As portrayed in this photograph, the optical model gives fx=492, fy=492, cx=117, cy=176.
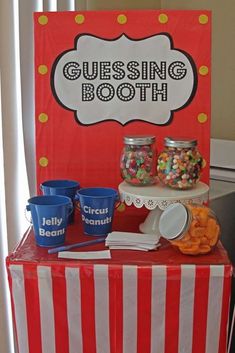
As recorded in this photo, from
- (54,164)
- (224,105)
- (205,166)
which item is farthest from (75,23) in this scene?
(224,105)

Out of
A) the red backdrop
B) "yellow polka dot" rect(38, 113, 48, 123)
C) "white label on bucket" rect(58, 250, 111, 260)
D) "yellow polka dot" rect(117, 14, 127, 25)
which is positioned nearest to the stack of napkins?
"white label on bucket" rect(58, 250, 111, 260)

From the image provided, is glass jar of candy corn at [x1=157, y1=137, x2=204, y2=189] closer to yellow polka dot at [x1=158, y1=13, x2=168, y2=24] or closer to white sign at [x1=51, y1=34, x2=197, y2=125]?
white sign at [x1=51, y1=34, x2=197, y2=125]

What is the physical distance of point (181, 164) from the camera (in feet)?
3.77

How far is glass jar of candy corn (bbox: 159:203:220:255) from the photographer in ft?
3.37

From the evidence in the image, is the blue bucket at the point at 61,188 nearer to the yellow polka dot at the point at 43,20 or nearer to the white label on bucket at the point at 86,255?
the white label on bucket at the point at 86,255

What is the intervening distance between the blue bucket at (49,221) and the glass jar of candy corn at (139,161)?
0.17 m

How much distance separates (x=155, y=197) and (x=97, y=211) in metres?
0.14

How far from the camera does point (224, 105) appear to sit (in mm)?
2051

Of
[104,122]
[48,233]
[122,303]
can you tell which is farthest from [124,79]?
[122,303]

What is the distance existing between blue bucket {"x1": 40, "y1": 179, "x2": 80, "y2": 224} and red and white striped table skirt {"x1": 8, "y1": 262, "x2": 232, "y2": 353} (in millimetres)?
257

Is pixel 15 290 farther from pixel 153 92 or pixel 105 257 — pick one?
pixel 153 92

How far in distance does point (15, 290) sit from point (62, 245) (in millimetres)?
149

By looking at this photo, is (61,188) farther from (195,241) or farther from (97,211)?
(195,241)


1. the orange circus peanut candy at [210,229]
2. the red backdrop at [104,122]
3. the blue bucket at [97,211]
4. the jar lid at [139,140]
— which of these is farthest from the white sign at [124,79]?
the orange circus peanut candy at [210,229]
